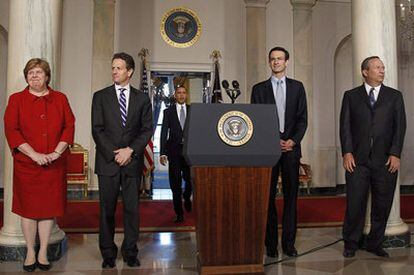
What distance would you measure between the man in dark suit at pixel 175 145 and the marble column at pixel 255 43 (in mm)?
4839

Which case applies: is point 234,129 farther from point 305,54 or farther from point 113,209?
point 305,54

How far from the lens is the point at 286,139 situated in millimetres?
4203

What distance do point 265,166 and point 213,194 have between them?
1.47 ft

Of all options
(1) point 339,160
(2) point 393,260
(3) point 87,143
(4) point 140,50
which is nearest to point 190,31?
(4) point 140,50

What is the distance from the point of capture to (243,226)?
3385mm

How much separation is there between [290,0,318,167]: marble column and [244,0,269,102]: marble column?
30.8 inches

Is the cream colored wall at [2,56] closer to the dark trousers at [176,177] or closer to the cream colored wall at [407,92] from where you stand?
the dark trousers at [176,177]

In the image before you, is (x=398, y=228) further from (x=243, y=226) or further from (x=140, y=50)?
(x=140, y=50)

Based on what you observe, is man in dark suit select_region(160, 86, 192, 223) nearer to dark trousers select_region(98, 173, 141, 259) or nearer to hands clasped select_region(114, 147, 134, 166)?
dark trousers select_region(98, 173, 141, 259)

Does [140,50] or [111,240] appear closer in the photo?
[111,240]

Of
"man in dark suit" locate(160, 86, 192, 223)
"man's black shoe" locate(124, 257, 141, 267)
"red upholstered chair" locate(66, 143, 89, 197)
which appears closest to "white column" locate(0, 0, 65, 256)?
"man's black shoe" locate(124, 257, 141, 267)

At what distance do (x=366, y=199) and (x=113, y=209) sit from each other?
243 centimetres

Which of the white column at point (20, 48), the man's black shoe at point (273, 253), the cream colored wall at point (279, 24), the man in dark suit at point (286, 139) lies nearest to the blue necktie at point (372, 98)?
the man in dark suit at point (286, 139)

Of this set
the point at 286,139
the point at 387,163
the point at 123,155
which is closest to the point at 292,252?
the point at 286,139
